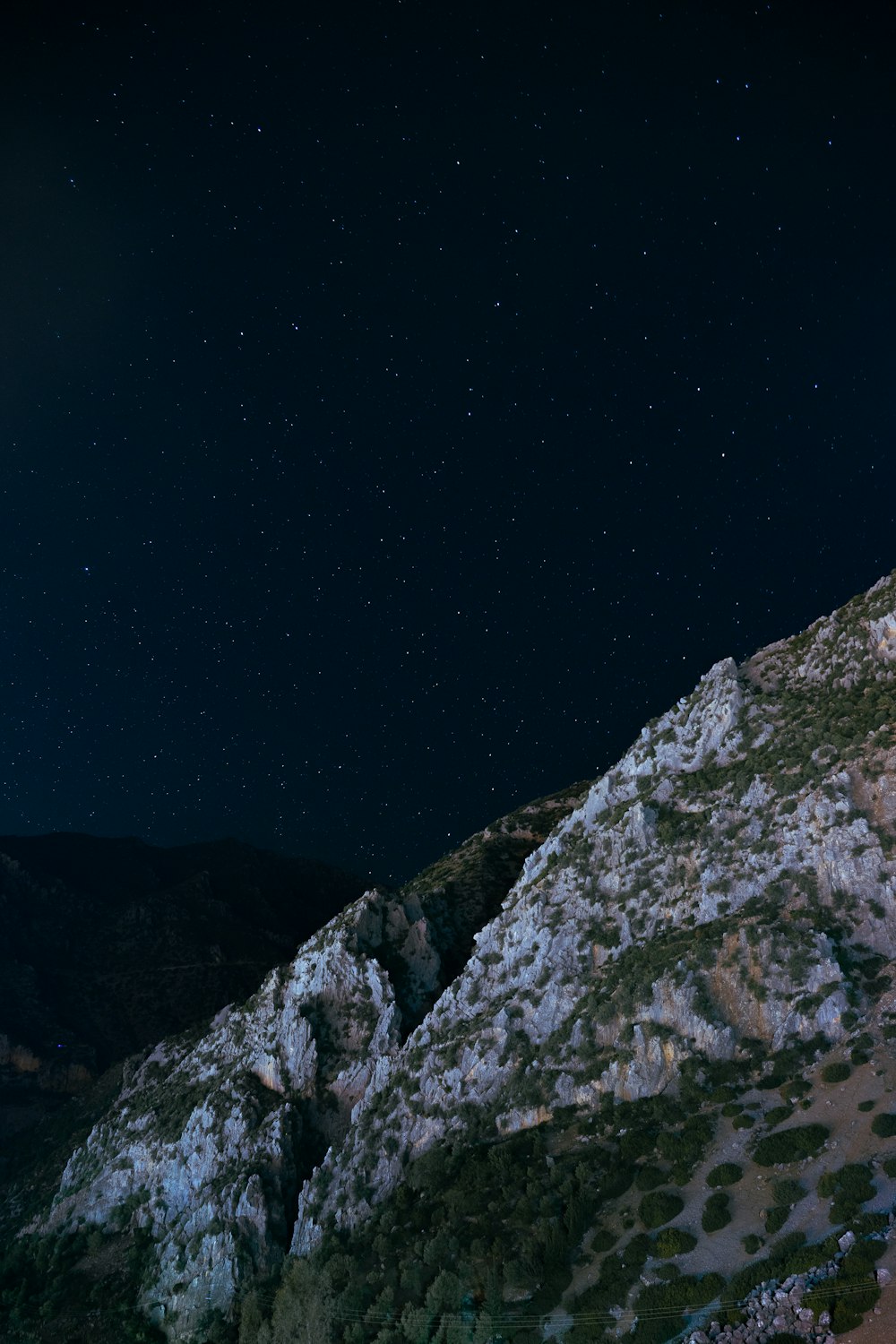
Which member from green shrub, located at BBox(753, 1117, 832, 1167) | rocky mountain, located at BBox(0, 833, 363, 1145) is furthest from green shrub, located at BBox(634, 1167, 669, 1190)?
rocky mountain, located at BBox(0, 833, 363, 1145)

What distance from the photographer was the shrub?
3738cm

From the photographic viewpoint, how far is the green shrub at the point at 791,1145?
36281 mm

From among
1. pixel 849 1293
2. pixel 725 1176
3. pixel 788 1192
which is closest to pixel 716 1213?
pixel 725 1176

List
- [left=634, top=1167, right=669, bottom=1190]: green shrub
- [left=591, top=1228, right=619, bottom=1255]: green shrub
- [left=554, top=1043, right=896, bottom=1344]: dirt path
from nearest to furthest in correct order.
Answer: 1. [left=554, top=1043, right=896, bottom=1344]: dirt path
2. [left=591, top=1228, right=619, bottom=1255]: green shrub
3. [left=634, top=1167, right=669, bottom=1190]: green shrub

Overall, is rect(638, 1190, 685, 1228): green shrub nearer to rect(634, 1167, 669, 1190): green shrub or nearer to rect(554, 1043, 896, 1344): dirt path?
rect(554, 1043, 896, 1344): dirt path

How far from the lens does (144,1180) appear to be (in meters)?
67.7

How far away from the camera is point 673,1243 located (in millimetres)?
35312

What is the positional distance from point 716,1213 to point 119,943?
132298 mm

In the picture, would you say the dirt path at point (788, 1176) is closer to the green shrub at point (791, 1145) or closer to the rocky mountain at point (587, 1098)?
the rocky mountain at point (587, 1098)

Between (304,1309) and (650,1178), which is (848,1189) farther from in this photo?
(304,1309)

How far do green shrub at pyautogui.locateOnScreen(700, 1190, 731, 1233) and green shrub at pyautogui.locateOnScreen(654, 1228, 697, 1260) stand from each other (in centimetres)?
86

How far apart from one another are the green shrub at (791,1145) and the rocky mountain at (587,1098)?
0.11m

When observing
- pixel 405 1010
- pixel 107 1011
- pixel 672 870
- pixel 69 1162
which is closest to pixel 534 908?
pixel 672 870

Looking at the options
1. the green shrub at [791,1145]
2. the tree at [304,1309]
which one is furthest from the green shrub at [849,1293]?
the tree at [304,1309]
